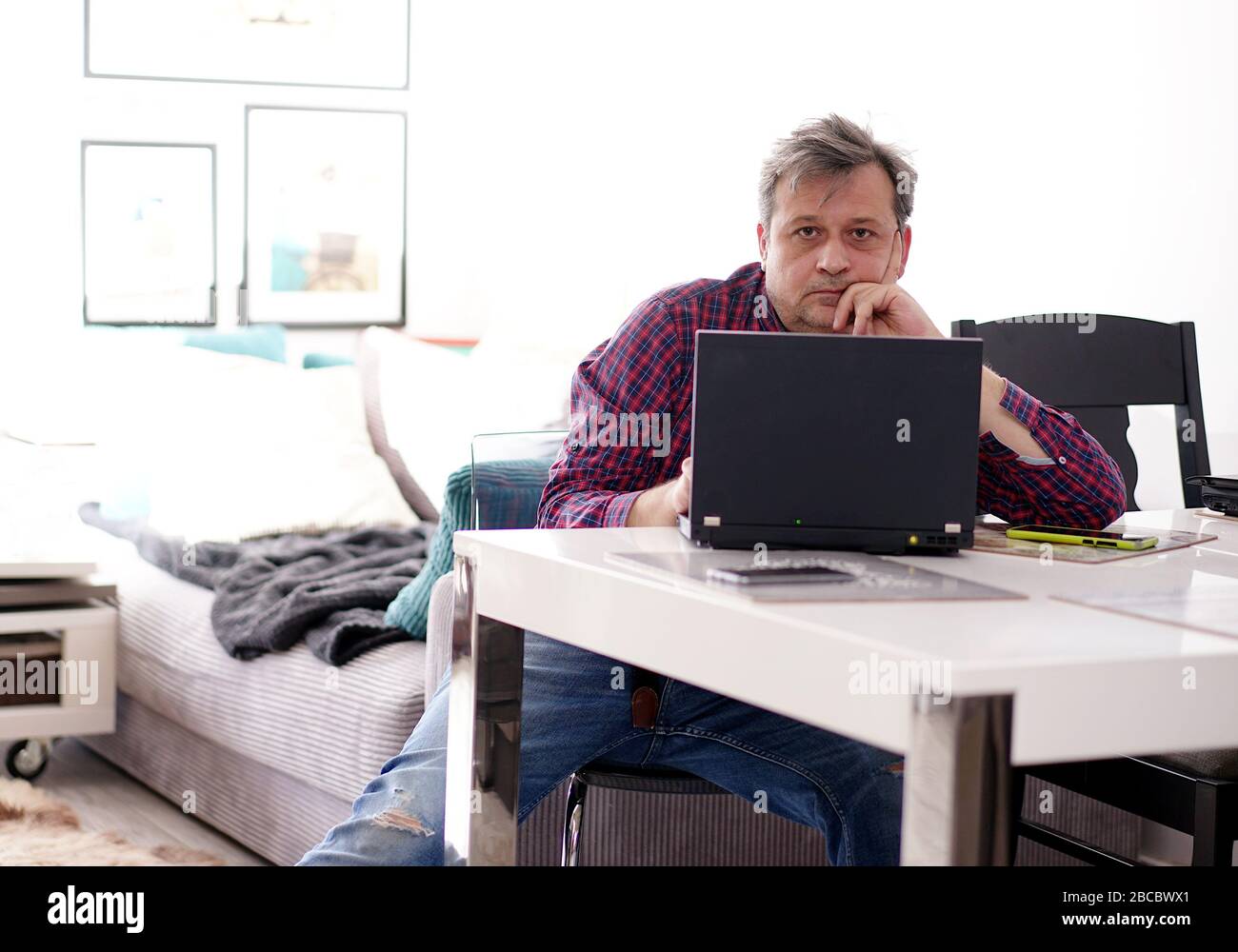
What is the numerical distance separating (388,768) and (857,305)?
73cm

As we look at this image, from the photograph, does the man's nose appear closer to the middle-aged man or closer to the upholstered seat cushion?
the middle-aged man

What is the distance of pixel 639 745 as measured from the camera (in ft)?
5.22

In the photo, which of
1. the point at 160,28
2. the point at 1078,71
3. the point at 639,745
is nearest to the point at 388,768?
the point at 639,745

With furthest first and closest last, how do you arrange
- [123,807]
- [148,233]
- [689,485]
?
1. [148,233]
2. [123,807]
3. [689,485]

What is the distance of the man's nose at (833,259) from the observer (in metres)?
1.72

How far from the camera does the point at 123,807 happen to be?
2.83 metres

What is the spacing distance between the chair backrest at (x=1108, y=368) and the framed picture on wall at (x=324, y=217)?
241 centimetres

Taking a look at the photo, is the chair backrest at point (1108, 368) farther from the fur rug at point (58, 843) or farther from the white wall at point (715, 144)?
the fur rug at point (58, 843)

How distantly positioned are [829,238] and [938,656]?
0.97 metres

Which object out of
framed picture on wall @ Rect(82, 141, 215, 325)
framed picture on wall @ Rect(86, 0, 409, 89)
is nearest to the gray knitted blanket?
framed picture on wall @ Rect(82, 141, 215, 325)

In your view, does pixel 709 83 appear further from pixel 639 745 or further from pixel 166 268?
pixel 639 745
